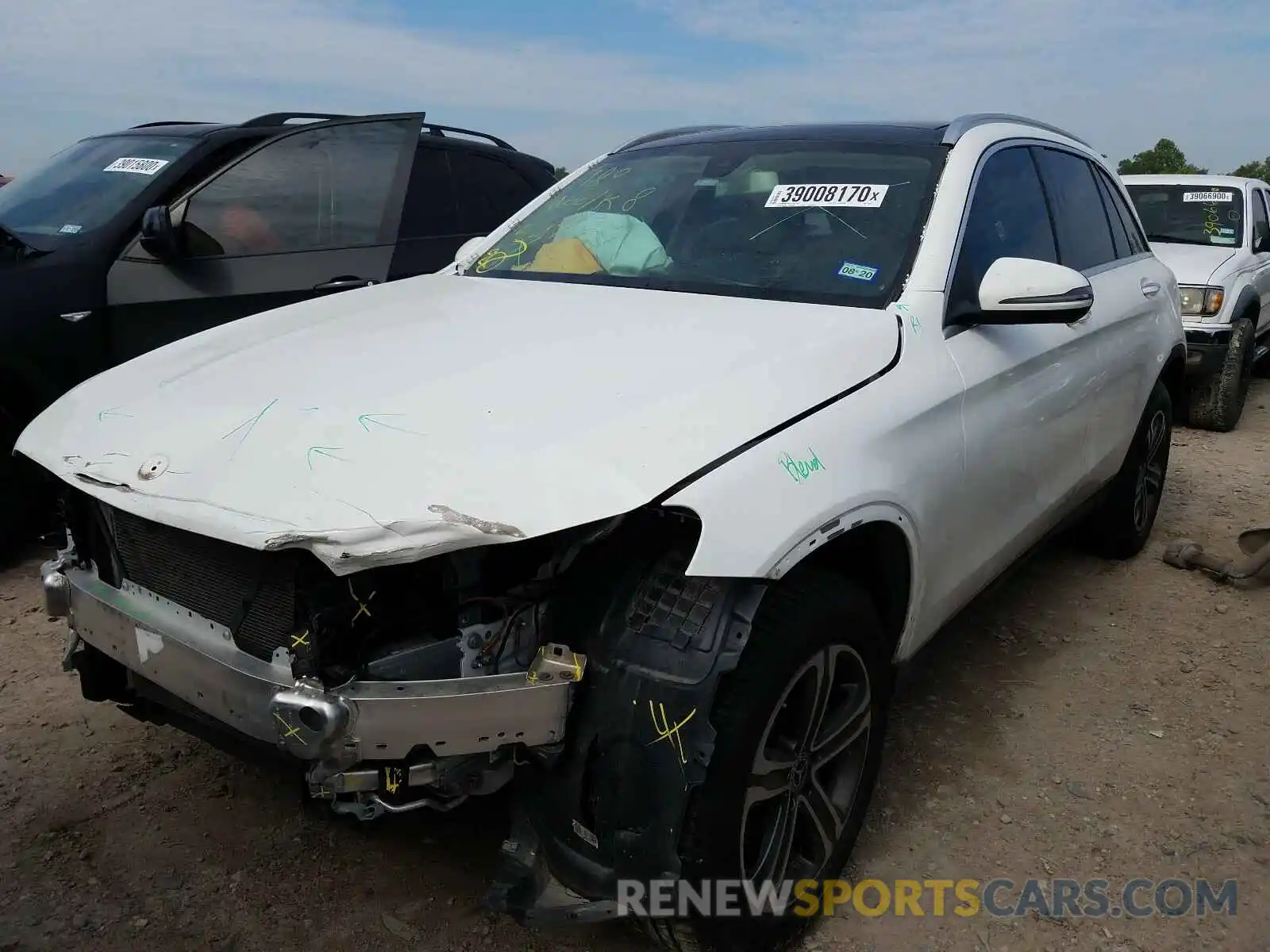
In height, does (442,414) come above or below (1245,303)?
above

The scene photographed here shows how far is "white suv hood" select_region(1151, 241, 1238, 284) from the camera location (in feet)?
24.3

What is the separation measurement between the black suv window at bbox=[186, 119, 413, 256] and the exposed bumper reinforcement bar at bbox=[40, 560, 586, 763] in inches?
123

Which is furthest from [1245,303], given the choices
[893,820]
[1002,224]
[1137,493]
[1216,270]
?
[893,820]

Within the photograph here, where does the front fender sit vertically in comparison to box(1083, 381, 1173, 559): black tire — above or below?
above

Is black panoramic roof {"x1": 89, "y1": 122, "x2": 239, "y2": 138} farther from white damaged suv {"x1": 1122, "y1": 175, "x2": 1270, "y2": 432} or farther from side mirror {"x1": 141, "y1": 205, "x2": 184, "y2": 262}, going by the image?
white damaged suv {"x1": 1122, "y1": 175, "x2": 1270, "y2": 432}

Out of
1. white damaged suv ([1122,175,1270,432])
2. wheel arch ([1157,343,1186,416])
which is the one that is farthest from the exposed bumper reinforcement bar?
white damaged suv ([1122,175,1270,432])

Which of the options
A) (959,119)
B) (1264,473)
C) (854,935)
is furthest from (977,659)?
(1264,473)

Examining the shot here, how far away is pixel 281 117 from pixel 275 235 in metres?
0.88

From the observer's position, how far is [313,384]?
216cm

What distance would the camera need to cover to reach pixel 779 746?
2074 mm

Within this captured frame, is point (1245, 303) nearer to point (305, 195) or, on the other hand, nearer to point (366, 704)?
point (305, 195)

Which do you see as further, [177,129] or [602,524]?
[177,129]

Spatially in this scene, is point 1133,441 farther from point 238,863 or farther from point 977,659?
point 238,863

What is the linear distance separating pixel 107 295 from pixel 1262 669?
193 inches
